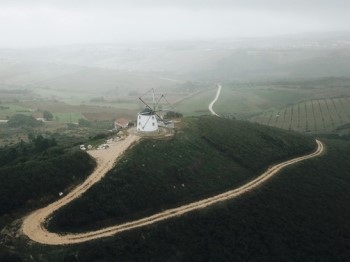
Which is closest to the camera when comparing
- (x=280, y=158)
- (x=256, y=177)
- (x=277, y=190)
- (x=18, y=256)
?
(x=18, y=256)

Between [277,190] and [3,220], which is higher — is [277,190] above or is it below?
below

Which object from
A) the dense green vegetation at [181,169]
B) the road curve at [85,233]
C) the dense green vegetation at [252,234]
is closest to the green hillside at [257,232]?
the dense green vegetation at [252,234]

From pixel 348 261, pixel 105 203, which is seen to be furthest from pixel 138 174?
pixel 348 261

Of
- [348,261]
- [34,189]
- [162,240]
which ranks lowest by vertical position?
[348,261]

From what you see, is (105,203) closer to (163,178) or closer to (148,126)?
(163,178)

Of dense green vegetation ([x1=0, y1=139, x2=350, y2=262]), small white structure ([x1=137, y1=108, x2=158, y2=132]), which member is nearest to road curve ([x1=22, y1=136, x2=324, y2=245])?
dense green vegetation ([x1=0, y1=139, x2=350, y2=262])

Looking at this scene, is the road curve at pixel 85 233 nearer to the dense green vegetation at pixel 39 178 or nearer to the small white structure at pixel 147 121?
the dense green vegetation at pixel 39 178
